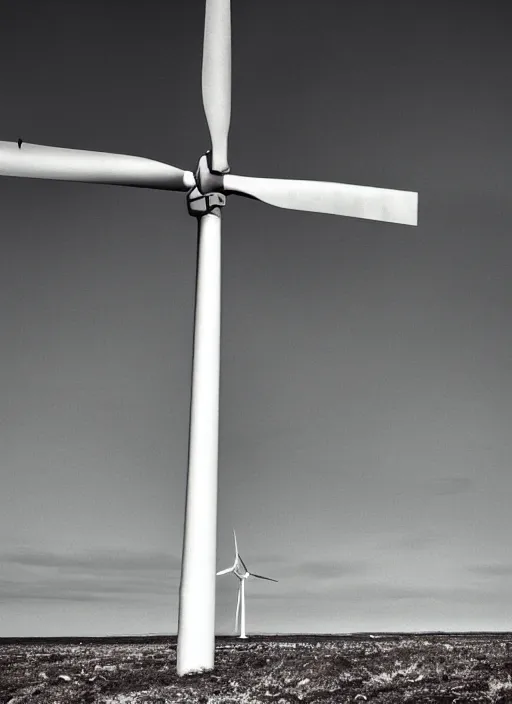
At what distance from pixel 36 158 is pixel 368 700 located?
1959 cm

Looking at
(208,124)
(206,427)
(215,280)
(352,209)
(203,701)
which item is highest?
(208,124)

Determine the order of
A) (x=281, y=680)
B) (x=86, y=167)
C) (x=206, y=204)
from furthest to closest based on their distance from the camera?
(x=86, y=167) < (x=206, y=204) < (x=281, y=680)

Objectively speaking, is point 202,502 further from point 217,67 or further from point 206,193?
point 217,67

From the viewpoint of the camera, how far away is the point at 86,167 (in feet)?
100

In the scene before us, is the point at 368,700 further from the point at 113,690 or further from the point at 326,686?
the point at 113,690

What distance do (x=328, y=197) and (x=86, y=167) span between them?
8203 mm

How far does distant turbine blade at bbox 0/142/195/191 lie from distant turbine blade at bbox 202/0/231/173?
7.31 feet

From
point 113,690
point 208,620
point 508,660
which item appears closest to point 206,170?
point 208,620

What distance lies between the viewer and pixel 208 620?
87.9 ft

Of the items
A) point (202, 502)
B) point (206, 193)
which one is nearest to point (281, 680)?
point (202, 502)

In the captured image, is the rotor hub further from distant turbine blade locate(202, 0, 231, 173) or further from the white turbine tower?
distant turbine blade locate(202, 0, 231, 173)

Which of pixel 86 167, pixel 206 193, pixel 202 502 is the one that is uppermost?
pixel 86 167

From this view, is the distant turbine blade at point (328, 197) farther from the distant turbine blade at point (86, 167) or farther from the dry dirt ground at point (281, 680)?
the dry dirt ground at point (281, 680)

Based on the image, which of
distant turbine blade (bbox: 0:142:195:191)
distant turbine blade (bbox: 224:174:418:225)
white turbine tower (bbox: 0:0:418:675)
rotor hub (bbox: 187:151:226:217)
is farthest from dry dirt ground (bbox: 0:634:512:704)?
distant turbine blade (bbox: 0:142:195:191)
